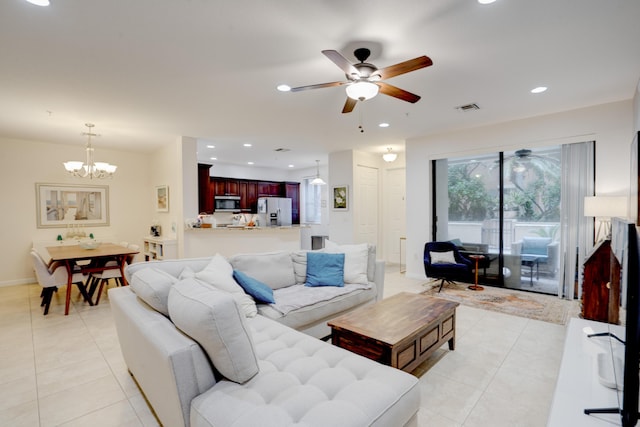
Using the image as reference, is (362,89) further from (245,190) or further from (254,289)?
(245,190)

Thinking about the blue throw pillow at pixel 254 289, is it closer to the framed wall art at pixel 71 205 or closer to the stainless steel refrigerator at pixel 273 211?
the framed wall art at pixel 71 205

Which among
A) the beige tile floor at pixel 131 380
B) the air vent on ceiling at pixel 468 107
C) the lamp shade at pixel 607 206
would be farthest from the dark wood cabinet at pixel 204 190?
the lamp shade at pixel 607 206

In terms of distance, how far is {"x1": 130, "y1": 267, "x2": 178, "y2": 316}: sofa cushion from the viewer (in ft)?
6.03

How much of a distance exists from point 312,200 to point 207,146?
14.1 ft

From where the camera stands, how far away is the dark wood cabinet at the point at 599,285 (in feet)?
10.1

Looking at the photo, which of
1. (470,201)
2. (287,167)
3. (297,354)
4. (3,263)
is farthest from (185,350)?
(287,167)

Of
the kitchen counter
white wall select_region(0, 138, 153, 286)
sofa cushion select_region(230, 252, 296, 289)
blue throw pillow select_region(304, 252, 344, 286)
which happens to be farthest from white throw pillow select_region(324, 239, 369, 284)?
white wall select_region(0, 138, 153, 286)

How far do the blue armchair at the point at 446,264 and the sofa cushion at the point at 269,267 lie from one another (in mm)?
2560

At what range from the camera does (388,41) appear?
2412mm

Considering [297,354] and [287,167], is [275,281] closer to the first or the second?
[297,354]

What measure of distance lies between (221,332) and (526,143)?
504 cm

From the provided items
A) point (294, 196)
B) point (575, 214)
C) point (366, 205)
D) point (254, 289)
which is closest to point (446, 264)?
point (575, 214)

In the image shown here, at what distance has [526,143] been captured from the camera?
4.57m

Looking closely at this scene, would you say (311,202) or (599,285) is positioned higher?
(311,202)
